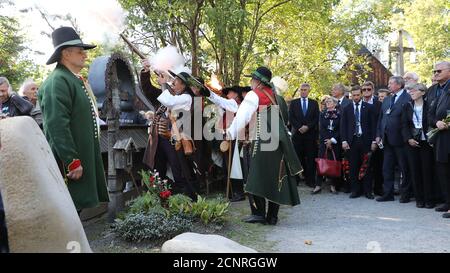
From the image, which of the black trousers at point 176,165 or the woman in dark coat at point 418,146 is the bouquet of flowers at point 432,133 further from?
the black trousers at point 176,165

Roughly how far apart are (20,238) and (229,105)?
194 inches

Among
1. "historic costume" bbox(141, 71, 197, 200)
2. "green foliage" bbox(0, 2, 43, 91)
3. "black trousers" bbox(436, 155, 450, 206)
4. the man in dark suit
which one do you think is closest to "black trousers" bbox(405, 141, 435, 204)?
"black trousers" bbox(436, 155, 450, 206)

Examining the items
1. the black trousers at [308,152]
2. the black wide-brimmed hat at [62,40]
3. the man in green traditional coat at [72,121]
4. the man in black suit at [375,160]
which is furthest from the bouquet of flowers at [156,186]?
the man in black suit at [375,160]

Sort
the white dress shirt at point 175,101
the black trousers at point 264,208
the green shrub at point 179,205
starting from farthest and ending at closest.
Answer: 1. the white dress shirt at point 175,101
2. the black trousers at point 264,208
3. the green shrub at point 179,205

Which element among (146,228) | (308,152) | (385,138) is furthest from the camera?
(308,152)

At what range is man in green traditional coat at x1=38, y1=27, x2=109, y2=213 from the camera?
4016 millimetres

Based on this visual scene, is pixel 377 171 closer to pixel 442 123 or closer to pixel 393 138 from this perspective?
pixel 393 138

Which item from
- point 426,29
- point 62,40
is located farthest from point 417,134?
point 426,29

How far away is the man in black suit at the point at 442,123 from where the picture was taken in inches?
264

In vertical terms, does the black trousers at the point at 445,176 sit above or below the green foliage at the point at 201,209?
above

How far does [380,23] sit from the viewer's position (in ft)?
69.4

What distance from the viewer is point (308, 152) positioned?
9648 millimetres

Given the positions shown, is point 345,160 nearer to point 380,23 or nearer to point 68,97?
point 68,97

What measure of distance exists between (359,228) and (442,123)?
205 cm
